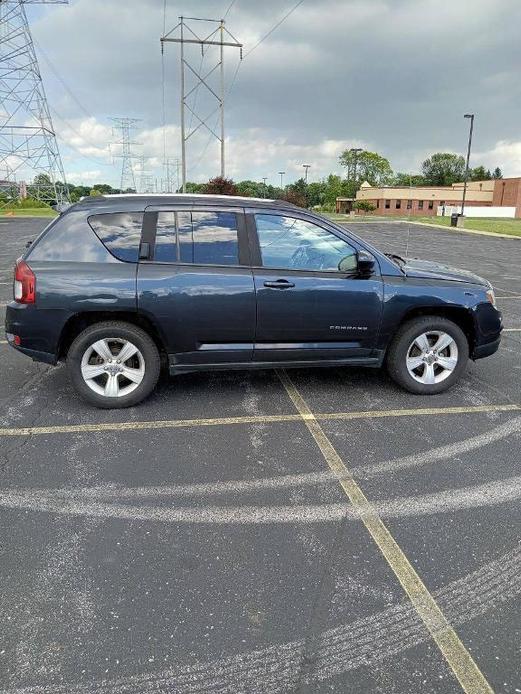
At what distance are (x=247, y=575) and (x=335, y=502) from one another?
33.1 inches

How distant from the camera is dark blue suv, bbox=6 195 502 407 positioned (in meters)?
4.41

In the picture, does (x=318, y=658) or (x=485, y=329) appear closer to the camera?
(x=318, y=658)

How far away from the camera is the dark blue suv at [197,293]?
4406 millimetres

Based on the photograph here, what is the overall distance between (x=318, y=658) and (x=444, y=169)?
141m

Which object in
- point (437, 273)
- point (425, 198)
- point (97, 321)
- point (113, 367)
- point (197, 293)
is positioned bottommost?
point (113, 367)

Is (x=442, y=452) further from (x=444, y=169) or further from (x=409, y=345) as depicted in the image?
(x=444, y=169)

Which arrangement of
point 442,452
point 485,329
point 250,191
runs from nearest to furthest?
point 442,452 → point 485,329 → point 250,191

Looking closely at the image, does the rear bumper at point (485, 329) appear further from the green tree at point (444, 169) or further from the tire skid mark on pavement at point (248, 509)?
the green tree at point (444, 169)

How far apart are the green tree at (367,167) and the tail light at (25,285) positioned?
124m

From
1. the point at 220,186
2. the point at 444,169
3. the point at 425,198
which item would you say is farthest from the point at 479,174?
the point at 220,186

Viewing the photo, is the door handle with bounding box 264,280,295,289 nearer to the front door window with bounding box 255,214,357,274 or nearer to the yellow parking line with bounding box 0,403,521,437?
the front door window with bounding box 255,214,357,274

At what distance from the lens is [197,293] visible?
14.6 feet

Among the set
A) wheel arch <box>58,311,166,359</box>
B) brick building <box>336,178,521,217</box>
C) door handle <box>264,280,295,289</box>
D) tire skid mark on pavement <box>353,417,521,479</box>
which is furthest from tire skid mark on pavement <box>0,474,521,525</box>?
brick building <box>336,178,521,217</box>

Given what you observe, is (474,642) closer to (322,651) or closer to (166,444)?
(322,651)
